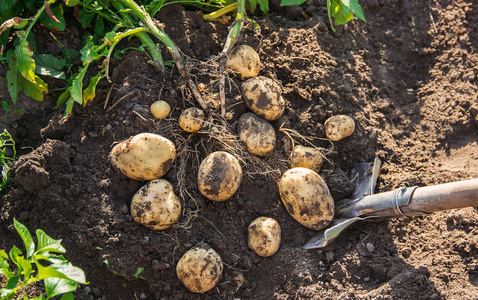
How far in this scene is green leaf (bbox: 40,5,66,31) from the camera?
2533 millimetres

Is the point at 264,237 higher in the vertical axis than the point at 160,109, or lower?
lower

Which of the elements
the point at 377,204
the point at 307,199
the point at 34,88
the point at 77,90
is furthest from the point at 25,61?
the point at 377,204

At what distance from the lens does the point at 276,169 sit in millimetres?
2484

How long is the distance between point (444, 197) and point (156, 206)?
1.40 m

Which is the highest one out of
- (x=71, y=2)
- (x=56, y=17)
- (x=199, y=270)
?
(x=71, y=2)

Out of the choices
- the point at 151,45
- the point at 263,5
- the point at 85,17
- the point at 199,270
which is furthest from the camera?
the point at 263,5

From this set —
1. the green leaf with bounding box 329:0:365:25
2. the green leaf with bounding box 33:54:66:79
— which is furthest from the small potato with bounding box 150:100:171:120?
the green leaf with bounding box 329:0:365:25

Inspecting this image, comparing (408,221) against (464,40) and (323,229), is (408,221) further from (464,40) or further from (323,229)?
(464,40)

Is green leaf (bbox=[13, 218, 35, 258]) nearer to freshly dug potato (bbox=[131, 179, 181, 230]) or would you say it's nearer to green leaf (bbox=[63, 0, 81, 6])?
freshly dug potato (bbox=[131, 179, 181, 230])

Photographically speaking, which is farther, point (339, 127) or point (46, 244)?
point (339, 127)

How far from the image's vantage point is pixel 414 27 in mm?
3225

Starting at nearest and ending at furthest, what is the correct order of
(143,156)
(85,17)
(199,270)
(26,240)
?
(26,240) < (199,270) < (143,156) < (85,17)

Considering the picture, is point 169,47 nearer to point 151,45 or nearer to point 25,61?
point 151,45

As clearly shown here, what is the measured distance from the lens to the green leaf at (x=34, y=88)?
2471 millimetres
